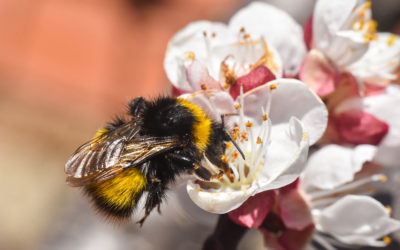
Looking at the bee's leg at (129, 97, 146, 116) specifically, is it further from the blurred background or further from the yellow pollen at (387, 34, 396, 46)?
the blurred background

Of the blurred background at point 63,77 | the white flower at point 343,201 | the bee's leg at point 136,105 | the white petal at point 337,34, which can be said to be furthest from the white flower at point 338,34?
the blurred background at point 63,77

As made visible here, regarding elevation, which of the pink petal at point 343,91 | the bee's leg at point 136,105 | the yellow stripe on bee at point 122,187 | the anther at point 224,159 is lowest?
the pink petal at point 343,91

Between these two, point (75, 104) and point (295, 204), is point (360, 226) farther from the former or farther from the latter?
point (75, 104)

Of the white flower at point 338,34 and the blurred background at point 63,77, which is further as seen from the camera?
the blurred background at point 63,77

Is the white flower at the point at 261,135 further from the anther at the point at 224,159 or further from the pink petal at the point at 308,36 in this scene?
the pink petal at the point at 308,36

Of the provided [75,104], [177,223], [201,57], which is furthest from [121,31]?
[201,57]

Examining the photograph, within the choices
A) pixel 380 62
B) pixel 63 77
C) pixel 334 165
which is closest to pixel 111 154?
pixel 334 165

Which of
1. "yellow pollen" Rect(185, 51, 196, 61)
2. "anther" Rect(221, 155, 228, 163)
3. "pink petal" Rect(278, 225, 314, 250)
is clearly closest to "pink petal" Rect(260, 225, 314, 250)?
"pink petal" Rect(278, 225, 314, 250)
